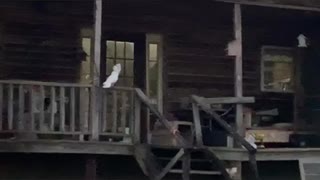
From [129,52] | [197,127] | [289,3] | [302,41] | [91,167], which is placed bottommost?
[91,167]

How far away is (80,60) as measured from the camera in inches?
529

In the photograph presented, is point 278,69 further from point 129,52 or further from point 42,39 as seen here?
point 42,39

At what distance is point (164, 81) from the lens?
555 inches

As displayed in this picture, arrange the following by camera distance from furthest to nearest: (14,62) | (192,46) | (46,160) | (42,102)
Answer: (192,46) < (14,62) < (46,160) < (42,102)

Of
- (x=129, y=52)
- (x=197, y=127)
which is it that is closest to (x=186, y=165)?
(x=197, y=127)

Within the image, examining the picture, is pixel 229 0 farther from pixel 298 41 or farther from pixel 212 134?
pixel 298 41

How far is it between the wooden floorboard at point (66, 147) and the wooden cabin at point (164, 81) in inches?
0.6

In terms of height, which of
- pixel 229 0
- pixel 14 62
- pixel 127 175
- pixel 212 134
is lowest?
pixel 127 175

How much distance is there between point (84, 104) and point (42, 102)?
73cm

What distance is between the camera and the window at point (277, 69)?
15203 millimetres

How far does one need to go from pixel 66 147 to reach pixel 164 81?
377cm

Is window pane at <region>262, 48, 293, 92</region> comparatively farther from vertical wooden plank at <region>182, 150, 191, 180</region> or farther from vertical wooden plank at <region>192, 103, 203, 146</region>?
vertical wooden plank at <region>182, 150, 191, 180</region>

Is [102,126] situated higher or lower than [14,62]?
lower

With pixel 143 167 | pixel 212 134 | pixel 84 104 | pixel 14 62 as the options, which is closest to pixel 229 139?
pixel 212 134
